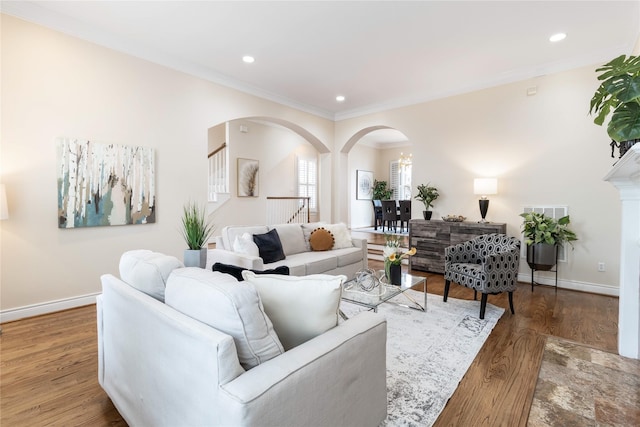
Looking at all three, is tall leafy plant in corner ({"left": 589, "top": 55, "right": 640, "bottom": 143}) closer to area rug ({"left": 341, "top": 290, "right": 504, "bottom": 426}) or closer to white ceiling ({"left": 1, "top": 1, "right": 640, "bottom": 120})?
white ceiling ({"left": 1, "top": 1, "right": 640, "bottom": 120})

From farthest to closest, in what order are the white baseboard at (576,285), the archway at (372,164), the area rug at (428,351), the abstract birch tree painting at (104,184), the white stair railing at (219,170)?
the archway at (372,164) → the white stair railing at (219,170) → the white baseboard at (576,285) → the abstract birch tree painting at (104,184) → the area rug at (428,351)

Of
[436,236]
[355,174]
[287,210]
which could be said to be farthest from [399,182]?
[436,236]

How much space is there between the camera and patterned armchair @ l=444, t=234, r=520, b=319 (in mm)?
3033

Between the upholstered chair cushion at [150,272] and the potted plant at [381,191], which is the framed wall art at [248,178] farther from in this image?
the upholstered chair cushion at [150,272]

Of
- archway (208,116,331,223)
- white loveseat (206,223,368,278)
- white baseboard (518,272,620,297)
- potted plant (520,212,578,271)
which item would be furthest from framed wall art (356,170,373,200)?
potted plant (520,212,578,271)

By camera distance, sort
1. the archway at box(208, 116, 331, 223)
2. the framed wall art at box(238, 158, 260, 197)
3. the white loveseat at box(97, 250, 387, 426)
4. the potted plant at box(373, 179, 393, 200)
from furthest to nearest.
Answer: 1. the potted plant at box(373, 179, 393, 200)
2. the framed wall art at box(238, 158, 260, 197)
3. the archway at box(208, 116, 331, 223)
4. the white loveseat at box(97, 250, 387, 426)

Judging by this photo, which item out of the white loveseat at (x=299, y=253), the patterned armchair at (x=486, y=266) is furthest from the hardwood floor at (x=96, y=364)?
the white loveseat at (x=299, y=253)

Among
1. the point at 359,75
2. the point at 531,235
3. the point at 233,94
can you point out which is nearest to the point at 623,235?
the point at 531,235

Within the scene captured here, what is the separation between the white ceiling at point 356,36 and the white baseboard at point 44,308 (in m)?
2.87

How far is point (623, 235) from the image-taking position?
2.36 metres

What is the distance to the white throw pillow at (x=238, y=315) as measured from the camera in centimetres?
110

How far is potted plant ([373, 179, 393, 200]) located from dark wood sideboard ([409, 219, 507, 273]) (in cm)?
535

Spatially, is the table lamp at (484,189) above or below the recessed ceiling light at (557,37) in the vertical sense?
below

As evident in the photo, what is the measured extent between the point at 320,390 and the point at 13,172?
3677mm
